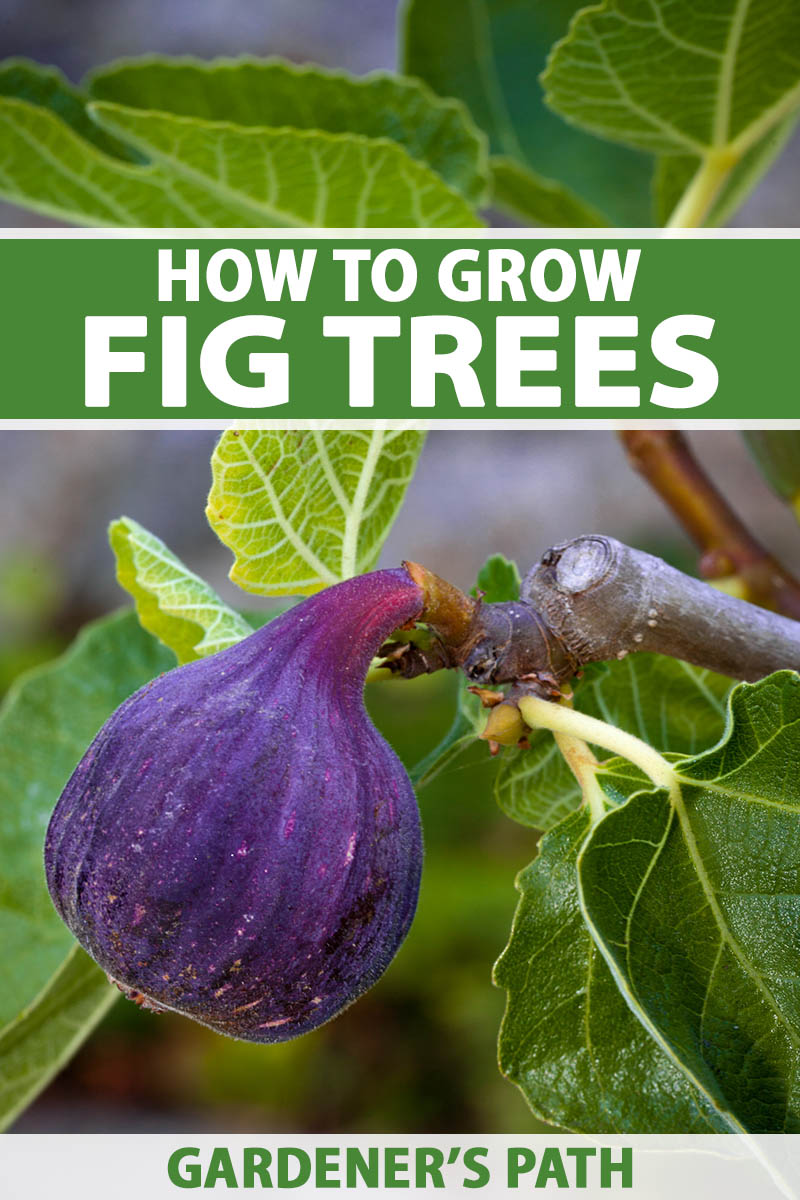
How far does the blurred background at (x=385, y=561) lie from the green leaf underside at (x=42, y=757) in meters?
1.09

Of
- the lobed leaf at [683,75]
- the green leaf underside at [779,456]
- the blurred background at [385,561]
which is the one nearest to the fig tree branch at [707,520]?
the green leaf underside at [779,456]

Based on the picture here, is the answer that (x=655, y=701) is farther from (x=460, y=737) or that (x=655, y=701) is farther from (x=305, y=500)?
(x=305, y=500)

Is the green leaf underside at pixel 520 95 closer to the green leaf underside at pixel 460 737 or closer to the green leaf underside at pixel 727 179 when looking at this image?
the green leaf underside at pixel 727 179

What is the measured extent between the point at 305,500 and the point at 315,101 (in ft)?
1.43

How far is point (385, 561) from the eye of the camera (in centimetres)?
283

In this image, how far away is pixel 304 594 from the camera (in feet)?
2.03

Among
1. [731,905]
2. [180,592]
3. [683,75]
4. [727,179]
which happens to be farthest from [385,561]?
[731,905]

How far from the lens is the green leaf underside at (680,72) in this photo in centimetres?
75

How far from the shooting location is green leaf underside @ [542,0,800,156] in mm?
746

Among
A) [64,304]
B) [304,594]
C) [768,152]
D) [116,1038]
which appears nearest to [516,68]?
[768,152]

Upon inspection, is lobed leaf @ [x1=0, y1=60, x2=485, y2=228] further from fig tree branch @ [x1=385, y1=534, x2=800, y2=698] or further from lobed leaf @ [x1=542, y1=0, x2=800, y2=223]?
fig tree branch @ [x1=385, y1=534, x2=800, y2=698]
